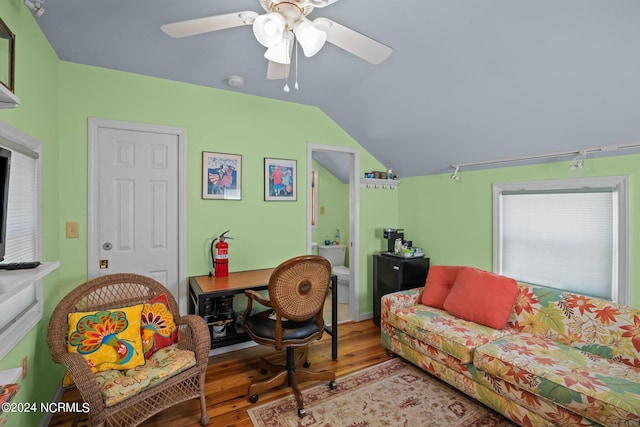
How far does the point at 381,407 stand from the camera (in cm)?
211

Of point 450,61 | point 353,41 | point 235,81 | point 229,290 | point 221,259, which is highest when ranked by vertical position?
A: point 235,81

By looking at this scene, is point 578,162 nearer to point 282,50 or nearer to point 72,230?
point 282,50

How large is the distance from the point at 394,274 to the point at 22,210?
120 inches

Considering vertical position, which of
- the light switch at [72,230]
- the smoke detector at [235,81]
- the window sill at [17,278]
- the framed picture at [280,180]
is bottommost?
the window sill at [17,278]

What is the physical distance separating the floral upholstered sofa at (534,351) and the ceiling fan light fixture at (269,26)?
7.21ft

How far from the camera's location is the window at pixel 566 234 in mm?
2227

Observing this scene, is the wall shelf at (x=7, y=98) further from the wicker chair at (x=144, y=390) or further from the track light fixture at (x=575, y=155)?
the track light fixture at (x=575, y=155)

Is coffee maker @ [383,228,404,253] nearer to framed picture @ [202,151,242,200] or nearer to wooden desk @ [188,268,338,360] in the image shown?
wooden desk @ [188,268,338,360]

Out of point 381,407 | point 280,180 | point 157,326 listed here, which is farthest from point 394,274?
point 157,326

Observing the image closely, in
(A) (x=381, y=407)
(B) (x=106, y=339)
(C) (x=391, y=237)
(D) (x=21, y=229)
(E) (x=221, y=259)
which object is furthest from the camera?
(C) (x=391, y=237)

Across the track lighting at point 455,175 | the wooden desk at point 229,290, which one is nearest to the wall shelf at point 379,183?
the track lighting at point 455,175

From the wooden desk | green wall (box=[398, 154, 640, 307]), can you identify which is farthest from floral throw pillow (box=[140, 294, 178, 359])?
green wall (box=[398, 154, 640, 307])

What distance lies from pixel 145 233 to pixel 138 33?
1.52 meters

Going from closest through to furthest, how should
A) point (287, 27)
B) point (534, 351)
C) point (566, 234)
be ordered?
point (287, 27) < point (534, 351) < point (566, 234)
